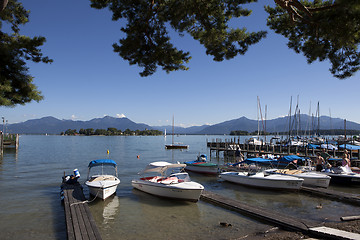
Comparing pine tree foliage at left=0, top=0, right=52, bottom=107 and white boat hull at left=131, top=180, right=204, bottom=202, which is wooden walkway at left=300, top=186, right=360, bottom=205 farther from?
pine tree foliage at left=0, top=0, right=52, bottom=107

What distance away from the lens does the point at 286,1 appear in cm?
613

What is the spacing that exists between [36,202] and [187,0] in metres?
13.5

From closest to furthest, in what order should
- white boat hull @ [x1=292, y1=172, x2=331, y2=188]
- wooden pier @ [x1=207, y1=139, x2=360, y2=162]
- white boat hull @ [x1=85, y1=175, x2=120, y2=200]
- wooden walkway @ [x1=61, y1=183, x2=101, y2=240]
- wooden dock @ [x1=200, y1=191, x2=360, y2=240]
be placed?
wooden dock @ [x1=200, y1=191, x2=360, y2=240]
wooden walkway @ [x1=61, y1=183, x2=101, y2=240]
white boat hull @ [x1=85, y1=175, x2=120, y2=200]
white boat hull @ [x1=292, y1=172, x2=331, y2=188]
wooden pier @ [x1=207, y1=139, x2=360, y2=162]

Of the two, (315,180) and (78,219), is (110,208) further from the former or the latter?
(315,180)

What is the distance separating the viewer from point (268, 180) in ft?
51.7

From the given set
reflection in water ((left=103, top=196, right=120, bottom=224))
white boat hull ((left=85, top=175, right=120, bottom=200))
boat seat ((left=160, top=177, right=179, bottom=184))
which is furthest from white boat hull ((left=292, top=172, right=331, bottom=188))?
white boat hull ((left=85, top=175, right=120, bottom=200))

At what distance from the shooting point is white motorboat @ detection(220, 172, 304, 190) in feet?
49.6

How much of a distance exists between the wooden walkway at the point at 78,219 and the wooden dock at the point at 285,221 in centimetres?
630

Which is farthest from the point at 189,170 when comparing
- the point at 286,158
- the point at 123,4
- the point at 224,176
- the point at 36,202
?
the point at 123,4

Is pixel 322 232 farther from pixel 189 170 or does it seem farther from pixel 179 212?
pixel 189 170

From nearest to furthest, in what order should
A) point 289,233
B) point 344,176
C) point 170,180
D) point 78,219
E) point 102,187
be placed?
point 289,233
point 78,219
point 102,187
point 170,180
point 344,176

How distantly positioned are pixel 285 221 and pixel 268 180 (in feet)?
22.6

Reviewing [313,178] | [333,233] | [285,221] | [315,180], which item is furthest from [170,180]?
[315,180]

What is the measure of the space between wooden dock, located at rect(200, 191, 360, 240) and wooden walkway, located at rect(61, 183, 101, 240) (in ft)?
20.7
